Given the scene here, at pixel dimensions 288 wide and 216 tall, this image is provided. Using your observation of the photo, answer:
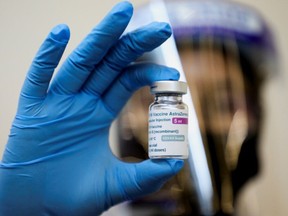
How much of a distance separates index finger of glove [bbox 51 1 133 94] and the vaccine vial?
0.15 m

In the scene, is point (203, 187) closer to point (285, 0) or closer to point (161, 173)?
point (161, 173)

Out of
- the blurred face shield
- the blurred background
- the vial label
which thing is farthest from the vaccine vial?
the blurred background

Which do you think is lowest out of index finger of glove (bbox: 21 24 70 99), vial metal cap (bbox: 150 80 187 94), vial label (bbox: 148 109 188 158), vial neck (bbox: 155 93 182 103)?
vial label (bbox: 148 109 188 158)

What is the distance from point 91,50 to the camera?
79 centimetres

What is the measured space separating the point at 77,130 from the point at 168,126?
26cm

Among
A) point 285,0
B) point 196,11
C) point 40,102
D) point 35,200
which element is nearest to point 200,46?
point 196,11

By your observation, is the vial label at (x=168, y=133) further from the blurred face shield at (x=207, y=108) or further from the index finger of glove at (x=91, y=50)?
the blurred face shield at (x=207, y=108)

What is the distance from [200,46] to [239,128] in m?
0.27

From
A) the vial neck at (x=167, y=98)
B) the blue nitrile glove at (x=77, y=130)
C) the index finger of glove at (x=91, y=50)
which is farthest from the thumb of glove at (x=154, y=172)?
the index finger of glove at (x=91, y=50)

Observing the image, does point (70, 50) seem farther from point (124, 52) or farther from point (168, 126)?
point (168, 126)

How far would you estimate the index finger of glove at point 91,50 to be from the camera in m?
0.76

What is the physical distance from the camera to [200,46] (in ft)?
3.63

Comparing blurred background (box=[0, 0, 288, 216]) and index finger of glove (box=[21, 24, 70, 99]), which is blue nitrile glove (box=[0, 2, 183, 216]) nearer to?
index finger of glove (box=[21, 24, 70, 99])

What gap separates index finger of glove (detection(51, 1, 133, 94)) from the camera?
76cm
